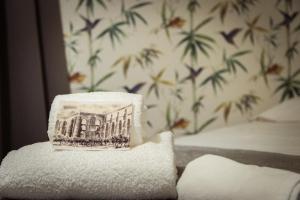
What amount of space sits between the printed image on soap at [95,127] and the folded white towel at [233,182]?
0.58 feet

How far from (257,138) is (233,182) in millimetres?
929

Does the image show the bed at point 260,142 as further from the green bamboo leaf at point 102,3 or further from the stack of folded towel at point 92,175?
the green bamboo leaf at point 102,3

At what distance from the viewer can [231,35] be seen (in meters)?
2.19

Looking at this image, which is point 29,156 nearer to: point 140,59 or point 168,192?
point 168,192

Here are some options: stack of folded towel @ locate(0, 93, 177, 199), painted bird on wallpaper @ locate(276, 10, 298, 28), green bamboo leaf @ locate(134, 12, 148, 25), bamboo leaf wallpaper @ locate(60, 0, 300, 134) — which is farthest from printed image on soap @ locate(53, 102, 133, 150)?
painted bird on wallpaper @ locate(276, 10, 298, 28)

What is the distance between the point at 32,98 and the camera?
4.68 ft

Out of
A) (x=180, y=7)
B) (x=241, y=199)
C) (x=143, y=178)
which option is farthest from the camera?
(x=180, y=7)

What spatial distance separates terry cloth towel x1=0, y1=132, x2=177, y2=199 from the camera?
854 mm

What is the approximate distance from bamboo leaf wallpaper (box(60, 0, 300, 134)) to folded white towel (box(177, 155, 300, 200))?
0.97 metres

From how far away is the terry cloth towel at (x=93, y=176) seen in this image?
854mm

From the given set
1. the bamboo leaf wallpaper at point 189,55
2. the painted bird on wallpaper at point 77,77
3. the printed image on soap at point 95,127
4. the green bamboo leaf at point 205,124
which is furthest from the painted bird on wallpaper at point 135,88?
the printed image on soap at point 95,127

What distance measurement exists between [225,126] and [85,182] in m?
1.47

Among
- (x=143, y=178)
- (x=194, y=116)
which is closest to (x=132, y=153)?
(x=143, y=178)

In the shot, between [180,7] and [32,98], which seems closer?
[32,98]
